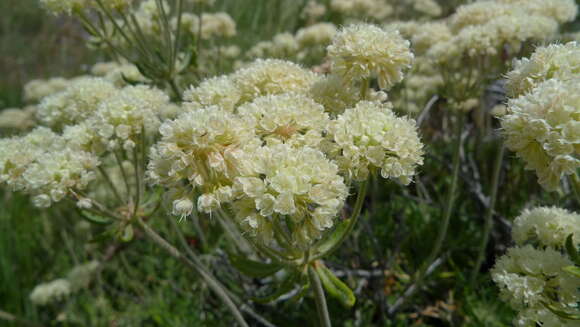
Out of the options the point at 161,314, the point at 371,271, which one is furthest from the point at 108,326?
the point at 371,271

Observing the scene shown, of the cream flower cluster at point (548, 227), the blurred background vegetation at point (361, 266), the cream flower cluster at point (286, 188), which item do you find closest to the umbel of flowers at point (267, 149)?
the cream flower cluster at point (286, 188)

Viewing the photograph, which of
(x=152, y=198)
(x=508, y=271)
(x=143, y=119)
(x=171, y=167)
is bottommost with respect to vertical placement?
(x=152, y=198)

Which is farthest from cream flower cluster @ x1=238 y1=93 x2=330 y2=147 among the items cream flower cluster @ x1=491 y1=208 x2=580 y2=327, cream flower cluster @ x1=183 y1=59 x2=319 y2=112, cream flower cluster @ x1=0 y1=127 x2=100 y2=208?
cream flower cluster @ x1=491 y1=208 x2=580 y2=327

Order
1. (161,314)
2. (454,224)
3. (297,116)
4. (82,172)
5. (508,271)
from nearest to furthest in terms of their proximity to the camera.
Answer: (297,116) → (508,271) → (82,172) → (161,314) → (454,224)

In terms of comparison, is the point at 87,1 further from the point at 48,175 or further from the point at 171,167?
the point at 171,167

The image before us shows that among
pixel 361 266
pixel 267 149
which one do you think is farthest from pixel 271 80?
pixel 361 266
